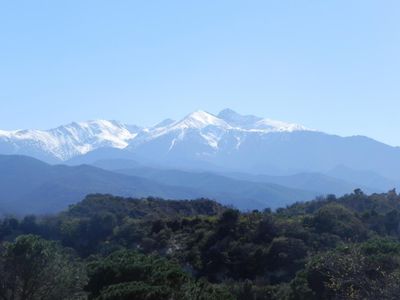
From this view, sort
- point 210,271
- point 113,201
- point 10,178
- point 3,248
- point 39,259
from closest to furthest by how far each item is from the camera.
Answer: point 39,259 < point 3,248 < point 210,271 < point 113,201 < point 10,178

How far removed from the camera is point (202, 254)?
3706 cm

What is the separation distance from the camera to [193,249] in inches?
1484

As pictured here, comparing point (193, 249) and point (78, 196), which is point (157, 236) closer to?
point (193, 249)

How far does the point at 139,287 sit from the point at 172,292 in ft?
3.36

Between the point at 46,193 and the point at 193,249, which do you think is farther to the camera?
the point at 46,193

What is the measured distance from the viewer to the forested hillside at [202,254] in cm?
1622

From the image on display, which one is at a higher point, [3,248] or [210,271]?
[3,248]

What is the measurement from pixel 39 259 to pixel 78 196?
5923 inches

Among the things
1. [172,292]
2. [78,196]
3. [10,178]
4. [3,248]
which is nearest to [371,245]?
[172,292]

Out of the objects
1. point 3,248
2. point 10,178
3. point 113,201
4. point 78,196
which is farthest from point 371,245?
point 10,178

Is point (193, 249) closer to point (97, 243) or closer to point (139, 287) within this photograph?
point (97, 243)

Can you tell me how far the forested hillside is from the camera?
16223 millimetres

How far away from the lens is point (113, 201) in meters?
66.2

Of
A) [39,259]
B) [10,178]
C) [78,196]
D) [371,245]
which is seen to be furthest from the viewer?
[10,178]
